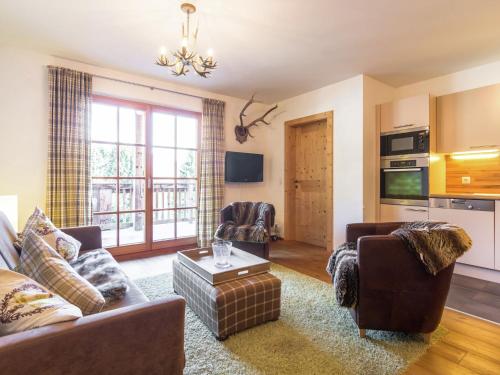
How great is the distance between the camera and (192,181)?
435 centimetres

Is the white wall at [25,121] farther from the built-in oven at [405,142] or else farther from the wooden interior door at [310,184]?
the built-in oven at [405,142]

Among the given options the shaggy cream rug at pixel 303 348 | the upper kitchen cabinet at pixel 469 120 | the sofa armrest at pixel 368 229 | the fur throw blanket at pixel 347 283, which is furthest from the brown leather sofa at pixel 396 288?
the upper kitchen cabinet at pixel 469 120

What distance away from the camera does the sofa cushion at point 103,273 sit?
1.48m

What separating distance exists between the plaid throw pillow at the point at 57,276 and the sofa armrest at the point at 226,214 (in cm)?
248

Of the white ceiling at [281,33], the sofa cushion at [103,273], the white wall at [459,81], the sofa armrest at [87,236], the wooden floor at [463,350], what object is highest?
the white ceiling at [281,33]

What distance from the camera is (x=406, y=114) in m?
3.49

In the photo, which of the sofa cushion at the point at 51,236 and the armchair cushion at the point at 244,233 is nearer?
the sofa cushion at the point at 51,236

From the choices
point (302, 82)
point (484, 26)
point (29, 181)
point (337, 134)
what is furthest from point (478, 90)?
point (29, 181)

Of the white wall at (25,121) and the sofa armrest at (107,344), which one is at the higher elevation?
the white wall at (25,121)

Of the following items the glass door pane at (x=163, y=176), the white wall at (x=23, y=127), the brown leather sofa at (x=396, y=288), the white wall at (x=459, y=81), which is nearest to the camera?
the brown leather sofa at (x=396, y=288)

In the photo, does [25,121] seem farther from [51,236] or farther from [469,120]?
[469,120]

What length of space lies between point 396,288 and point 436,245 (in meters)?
0.35

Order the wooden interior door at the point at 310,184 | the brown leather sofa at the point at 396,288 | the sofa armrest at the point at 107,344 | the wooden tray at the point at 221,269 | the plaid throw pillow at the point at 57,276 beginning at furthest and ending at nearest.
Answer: the wooden interior door at the point at 310,184 < the wooden tray at the point at 221,269 < the brown leather sofa at the point at 396,288 < the plaid throw pillow at the point at 57,276 < the sofa armrest at the point at 107,344

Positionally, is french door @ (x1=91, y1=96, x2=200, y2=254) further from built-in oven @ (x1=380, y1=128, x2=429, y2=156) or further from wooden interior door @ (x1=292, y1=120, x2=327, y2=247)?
built-in oven @ (x1=380, y1=128, x2=429, y2=156)
